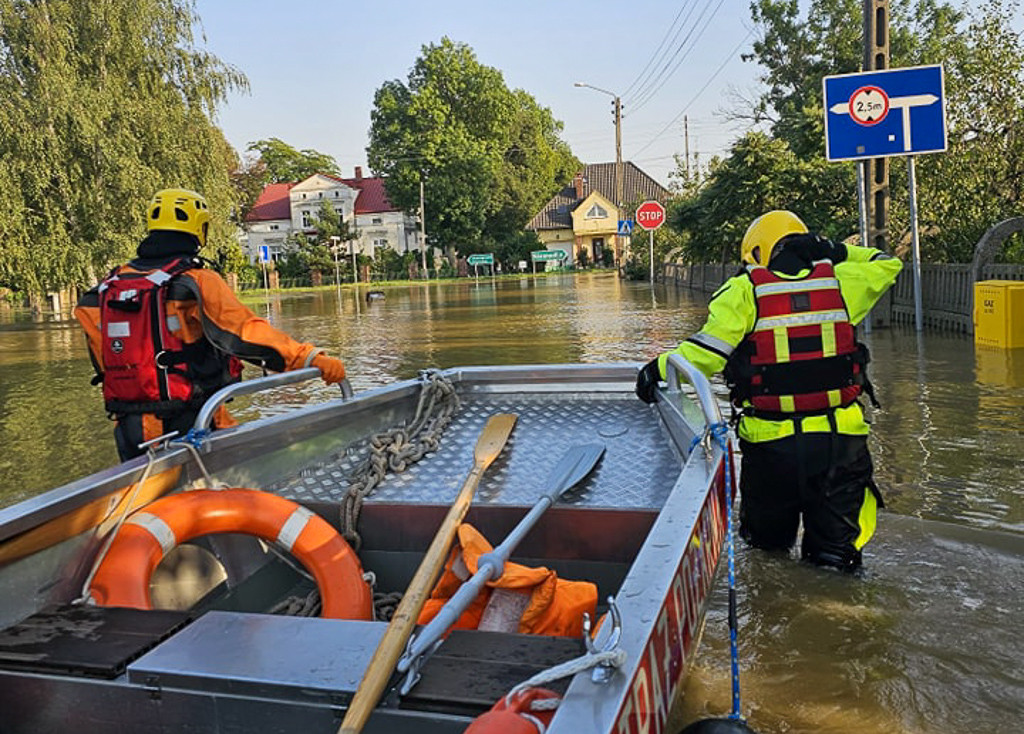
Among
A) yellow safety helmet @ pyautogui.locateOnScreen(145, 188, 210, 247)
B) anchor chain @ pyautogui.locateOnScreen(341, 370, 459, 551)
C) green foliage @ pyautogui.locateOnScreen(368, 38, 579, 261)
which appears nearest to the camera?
anchor chain @ pyautogui.locateOnScreen(341, 370, 459, 551)

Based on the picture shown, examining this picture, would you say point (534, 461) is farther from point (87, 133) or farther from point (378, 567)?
point (87, 133)

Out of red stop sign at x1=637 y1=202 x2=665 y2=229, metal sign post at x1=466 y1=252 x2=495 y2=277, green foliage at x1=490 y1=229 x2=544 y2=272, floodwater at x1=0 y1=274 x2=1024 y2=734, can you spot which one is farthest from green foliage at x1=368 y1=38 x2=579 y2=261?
floodwater at x1=0 y1=274 x2=1024 y2=734

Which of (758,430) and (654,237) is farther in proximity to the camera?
(654,237)

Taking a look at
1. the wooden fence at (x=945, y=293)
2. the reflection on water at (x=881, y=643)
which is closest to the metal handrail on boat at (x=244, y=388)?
the reflection on water at (x=881, y=643)

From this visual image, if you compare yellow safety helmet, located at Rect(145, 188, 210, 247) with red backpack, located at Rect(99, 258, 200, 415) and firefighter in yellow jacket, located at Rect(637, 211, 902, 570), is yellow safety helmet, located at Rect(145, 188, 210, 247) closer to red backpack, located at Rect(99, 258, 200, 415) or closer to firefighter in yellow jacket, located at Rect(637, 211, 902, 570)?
red backpack, located at Rect(99, 258, 200, 415)

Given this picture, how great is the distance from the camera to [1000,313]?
1153cm

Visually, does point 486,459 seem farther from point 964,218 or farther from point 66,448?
point 964,218

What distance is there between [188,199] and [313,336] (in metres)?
16.5

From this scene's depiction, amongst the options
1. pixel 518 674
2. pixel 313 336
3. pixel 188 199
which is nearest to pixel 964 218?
pixel 313 336

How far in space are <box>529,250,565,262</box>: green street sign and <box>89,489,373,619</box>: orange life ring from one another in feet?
209

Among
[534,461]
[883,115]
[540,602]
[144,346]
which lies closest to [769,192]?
[883,115]

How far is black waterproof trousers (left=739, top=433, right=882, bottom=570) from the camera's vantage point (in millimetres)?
4086

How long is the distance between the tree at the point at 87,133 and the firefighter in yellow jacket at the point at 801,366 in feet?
72.5

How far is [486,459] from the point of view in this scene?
3820 millimetres
